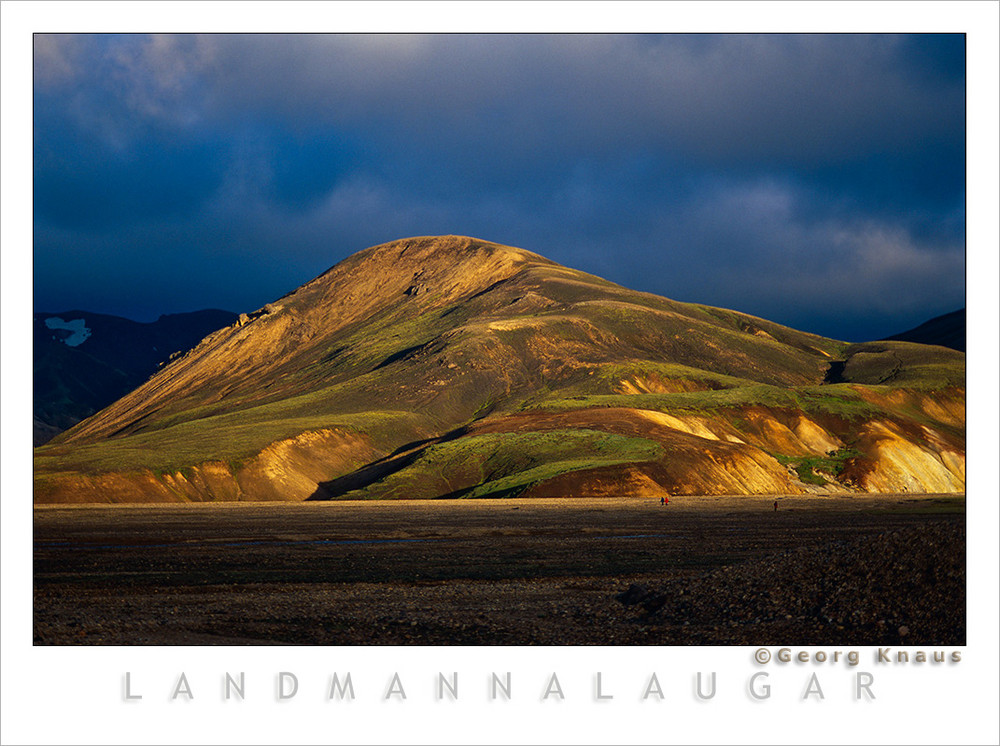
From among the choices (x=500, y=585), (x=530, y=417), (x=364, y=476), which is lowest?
(x=364, y=476)

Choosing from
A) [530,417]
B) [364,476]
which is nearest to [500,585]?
[364,476]

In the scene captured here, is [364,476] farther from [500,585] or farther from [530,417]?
[500,585]

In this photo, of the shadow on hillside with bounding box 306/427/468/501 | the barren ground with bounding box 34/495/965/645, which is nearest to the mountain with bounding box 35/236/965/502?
the shadow on hillside with bounding box 306/427/468/501

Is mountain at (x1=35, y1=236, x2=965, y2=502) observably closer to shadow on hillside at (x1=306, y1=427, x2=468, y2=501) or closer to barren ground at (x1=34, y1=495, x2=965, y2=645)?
shadow on hillside at (x1=306, y1=427, x2=468, y2=501)

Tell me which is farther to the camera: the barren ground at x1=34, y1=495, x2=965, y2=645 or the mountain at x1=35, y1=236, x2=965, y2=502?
the mountain at x1=35, y1=236, x2=965, y2=502

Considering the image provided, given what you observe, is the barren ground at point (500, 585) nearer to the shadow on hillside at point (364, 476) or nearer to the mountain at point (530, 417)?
the mountain at point (530, 417)

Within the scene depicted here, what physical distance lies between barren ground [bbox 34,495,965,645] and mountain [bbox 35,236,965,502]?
39.4 m

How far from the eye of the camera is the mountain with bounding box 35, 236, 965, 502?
9731 centimetres

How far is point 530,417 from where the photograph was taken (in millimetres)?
118062

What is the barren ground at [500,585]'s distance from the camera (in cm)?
2014

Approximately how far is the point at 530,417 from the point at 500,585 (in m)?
87.9

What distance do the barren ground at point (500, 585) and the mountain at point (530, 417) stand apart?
39.4 metres

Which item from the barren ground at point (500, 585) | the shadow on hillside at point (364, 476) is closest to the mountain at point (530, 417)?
the shadow on hillside at point (364, 476)

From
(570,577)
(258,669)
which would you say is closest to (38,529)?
(570,577)
